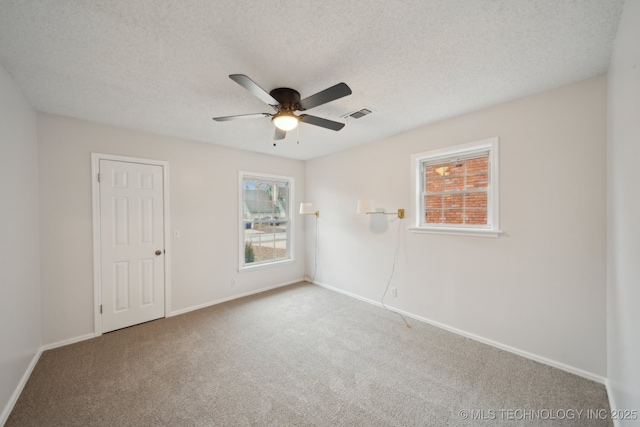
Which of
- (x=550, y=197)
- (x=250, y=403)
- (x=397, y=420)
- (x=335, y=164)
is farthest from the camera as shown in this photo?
(x=335, y=164)

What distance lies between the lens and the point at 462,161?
2.87m

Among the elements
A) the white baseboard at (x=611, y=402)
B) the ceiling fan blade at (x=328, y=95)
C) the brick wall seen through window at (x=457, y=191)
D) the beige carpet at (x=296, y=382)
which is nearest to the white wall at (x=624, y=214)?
the white baseboard at (x=611, y=402)

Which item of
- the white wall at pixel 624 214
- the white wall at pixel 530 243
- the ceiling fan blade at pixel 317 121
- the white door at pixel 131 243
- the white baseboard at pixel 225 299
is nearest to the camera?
the white wall at pixel 624 214

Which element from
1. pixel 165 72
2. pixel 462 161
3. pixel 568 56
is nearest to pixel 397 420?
pixel 462 161

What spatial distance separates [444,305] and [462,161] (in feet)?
5.78

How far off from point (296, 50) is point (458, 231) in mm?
2492

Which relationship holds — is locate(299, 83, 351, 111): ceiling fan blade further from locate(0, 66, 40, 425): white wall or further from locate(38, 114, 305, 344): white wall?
locate(38, 114, 305, 344): white wall

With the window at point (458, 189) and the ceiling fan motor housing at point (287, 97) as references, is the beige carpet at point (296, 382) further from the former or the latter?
the ceiling fan motor housing at point (287, 97)

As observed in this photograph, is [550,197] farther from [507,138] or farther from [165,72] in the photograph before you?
[165,72]

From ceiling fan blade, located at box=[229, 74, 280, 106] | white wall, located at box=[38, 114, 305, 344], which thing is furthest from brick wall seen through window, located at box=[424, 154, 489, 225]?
white wall, located at box=[38, 114, 305, 344]

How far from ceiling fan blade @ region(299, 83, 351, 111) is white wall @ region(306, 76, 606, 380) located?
1.20 m

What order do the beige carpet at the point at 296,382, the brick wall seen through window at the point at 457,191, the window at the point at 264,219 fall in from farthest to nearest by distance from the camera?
1. the window at the point at 264,219
2. the brick wall seen through window at the point at 457,191
3. the beige carpet at the point at 296,382

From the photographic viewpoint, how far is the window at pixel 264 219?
421 cm

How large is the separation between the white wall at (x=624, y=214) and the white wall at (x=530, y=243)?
157mm
